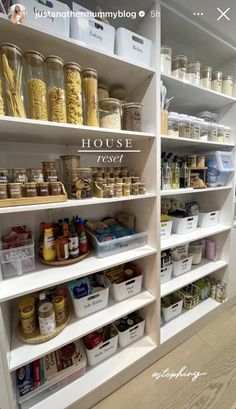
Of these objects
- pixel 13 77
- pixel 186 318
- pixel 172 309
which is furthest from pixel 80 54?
pixel 186 318

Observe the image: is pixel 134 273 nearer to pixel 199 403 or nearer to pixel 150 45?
pixel 199 403

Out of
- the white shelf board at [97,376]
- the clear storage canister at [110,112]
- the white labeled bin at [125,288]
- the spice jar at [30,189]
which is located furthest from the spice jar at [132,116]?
the white shelf board at [97,376]

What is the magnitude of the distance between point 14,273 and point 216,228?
4.58 feet

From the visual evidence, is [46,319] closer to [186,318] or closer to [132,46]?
[186,318]

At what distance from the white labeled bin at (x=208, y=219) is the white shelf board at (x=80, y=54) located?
1.05 meters

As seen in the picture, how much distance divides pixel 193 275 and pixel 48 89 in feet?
4.80

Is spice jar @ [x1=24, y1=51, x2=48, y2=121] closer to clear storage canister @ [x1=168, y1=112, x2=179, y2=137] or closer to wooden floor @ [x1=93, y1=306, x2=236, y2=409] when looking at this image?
clear storage canister @ [x1=168, y1=112, x2=179, y2=137]

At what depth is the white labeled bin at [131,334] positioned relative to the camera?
3.75 feet

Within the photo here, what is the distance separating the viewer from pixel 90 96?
0.83 meters

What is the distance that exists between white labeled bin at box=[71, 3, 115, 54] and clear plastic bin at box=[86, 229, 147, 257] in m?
0.89

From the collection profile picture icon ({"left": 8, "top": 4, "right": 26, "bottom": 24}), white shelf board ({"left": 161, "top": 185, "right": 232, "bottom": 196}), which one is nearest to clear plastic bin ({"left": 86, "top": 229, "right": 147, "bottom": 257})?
white shelf board ({"left": 161, "top": 185, "right": 232, "bottom": 196})

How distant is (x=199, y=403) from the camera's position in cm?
99

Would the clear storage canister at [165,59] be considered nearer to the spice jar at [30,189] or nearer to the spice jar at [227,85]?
the spice jar at [227,85]

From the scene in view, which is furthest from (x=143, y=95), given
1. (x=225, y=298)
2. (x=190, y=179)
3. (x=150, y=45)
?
(x=225, y=298)
